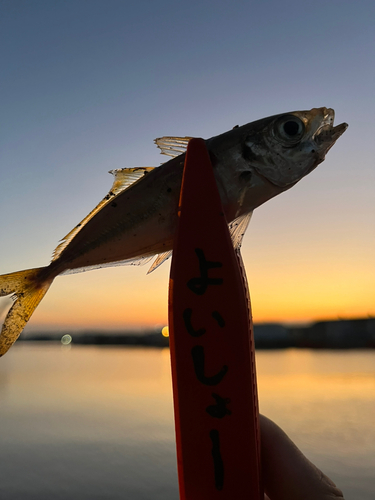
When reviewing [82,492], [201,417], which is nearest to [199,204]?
[201,417]

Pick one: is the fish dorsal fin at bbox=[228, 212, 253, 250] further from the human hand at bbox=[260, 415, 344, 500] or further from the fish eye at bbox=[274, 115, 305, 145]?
the human hand at bbox=[260, 415, 344, 500]

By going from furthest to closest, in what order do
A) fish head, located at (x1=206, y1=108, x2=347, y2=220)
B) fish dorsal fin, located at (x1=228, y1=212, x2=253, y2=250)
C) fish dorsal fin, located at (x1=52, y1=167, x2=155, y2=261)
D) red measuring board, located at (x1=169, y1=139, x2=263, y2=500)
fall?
fish dorsal fin, located at (x1=52, y1=167, x2=155, y2=261), fish dorsal fin, located at (x1=228, y1=212, x2=253, y2=250), fish head, located at (x1=206, y1=108, x2=347, y2=220), red measuring board, located at (x1=169, y1=139, x2=263, y2=500)

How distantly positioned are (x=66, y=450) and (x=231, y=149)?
390 cm

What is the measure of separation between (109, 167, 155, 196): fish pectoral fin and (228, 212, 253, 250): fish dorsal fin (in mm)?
566

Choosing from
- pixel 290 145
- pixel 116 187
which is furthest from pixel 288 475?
pixel 116 187

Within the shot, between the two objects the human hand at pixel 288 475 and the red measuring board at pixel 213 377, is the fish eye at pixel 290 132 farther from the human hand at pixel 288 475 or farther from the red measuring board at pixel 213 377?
the human hand at pixel 288 475

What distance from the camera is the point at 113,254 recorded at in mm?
1964

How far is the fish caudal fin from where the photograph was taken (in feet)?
6.25

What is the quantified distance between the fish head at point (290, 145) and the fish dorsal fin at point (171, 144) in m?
0.37

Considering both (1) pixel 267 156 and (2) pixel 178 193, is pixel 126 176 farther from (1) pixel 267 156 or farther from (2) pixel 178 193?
(1) pixel 267 156

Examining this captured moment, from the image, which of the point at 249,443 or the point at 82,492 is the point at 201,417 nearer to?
the point at 249,443

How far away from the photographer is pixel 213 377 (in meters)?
1.50

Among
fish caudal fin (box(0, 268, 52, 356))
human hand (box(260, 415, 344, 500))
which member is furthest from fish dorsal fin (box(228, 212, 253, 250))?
fish caudal fin (box(0, 268, 52, 356))

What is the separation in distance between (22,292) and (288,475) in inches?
59.9
